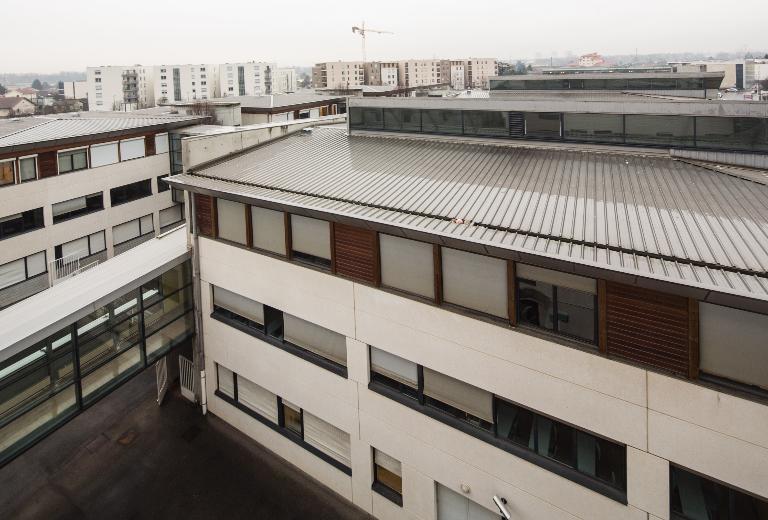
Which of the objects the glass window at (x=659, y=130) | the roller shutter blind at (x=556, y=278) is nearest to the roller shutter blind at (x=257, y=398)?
the roller shutter blind at (x=556, y=278)

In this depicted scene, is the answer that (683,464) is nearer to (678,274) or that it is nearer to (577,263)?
(678,274)

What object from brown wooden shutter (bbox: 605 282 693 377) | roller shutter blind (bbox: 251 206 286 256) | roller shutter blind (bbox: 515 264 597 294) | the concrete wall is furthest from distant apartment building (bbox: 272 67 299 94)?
brown wooden shutter (bbox: 605 282 693 377)

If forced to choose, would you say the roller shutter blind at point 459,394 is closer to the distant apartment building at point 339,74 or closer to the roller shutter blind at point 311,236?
the roller shutter blind at point 311,236

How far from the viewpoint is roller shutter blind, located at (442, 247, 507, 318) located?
10906 millimetres

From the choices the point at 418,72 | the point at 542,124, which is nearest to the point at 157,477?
the point at 542,124

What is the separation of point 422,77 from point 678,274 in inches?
7036

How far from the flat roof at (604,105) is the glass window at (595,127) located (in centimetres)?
25

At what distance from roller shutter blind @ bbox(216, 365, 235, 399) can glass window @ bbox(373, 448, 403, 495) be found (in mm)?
6433

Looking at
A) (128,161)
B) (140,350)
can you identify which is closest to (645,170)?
(140,350)

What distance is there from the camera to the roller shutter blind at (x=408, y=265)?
1195 centimetres

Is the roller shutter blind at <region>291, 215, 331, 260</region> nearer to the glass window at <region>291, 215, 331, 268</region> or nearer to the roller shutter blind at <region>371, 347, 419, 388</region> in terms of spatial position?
the glass window at <region>291, 215, 331, 268</region>

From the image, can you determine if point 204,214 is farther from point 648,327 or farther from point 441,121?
point 648,327

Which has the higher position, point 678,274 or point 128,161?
point 128,161

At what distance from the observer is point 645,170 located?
14.0 meters
